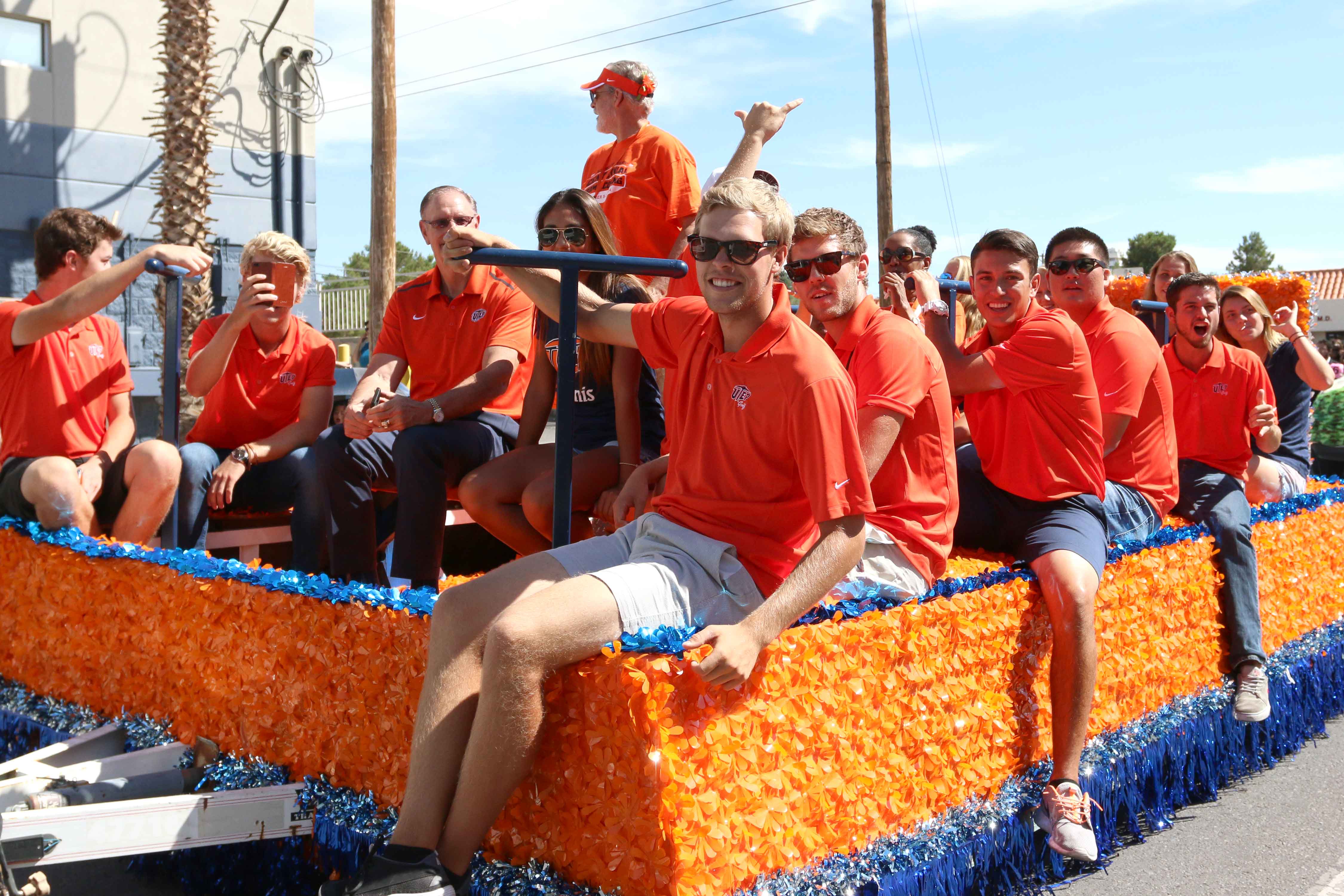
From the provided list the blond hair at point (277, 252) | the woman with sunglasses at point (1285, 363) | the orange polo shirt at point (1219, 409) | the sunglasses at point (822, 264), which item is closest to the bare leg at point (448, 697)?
the sunglasses at point (822, 264)

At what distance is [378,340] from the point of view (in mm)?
4344

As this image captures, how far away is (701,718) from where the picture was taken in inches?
88.0

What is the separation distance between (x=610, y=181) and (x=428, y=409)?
1.36 metres

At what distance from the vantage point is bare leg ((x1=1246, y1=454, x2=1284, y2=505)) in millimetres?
4969

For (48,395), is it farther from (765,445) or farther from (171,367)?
(765,445)

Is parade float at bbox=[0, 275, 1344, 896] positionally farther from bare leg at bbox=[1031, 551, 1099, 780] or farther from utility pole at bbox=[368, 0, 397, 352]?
utility pole at bbox=[368, 0, 397, 352]

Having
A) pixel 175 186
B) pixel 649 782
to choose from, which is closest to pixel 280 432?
pixel 649 782

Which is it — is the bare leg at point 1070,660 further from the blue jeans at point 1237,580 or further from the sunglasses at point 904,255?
the sunglasses at point 904,255

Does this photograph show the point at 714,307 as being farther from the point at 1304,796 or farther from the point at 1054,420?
the point at 1304,796


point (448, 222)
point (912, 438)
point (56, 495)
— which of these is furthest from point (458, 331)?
point (912, 438)

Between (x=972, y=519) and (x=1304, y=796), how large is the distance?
5.12 feet

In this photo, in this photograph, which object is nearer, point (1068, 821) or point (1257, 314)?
point (1068, 821)

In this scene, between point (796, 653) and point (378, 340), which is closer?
point (796, 653)

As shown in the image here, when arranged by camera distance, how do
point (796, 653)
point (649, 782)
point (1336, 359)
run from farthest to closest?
1. point (1336, 359)
2. point (796, 653)
3. point (649, 782)
